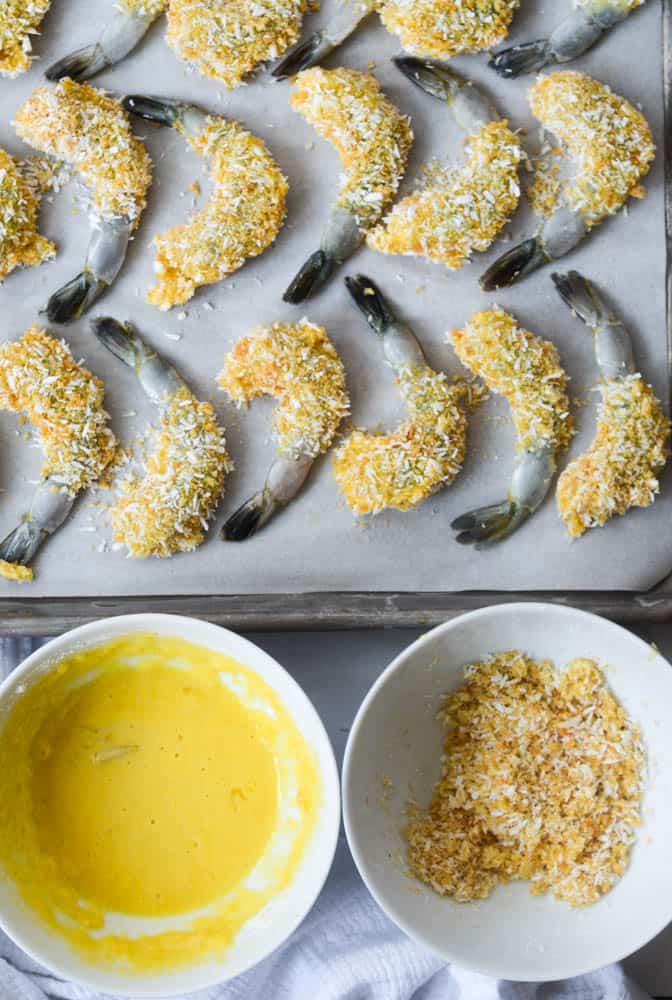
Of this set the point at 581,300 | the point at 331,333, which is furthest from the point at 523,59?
the point at 331,333

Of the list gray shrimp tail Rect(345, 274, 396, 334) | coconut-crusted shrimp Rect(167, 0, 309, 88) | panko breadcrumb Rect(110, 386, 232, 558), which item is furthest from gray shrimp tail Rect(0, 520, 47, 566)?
coconut-crusted shrimp Rect(167, 0, 309, 88)

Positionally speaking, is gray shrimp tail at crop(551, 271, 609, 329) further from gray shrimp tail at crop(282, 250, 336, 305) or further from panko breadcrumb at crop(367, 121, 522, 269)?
gray shrimp tail at crop(282, 250, 336, 305)

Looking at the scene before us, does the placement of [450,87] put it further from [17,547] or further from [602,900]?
[602,900]

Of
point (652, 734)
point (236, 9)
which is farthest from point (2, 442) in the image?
point (652, 734)

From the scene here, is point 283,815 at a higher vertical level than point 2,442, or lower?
lower

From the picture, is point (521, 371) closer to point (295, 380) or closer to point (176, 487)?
point (295, 380)

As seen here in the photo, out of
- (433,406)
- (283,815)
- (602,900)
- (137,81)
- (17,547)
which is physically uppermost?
(137,81)
